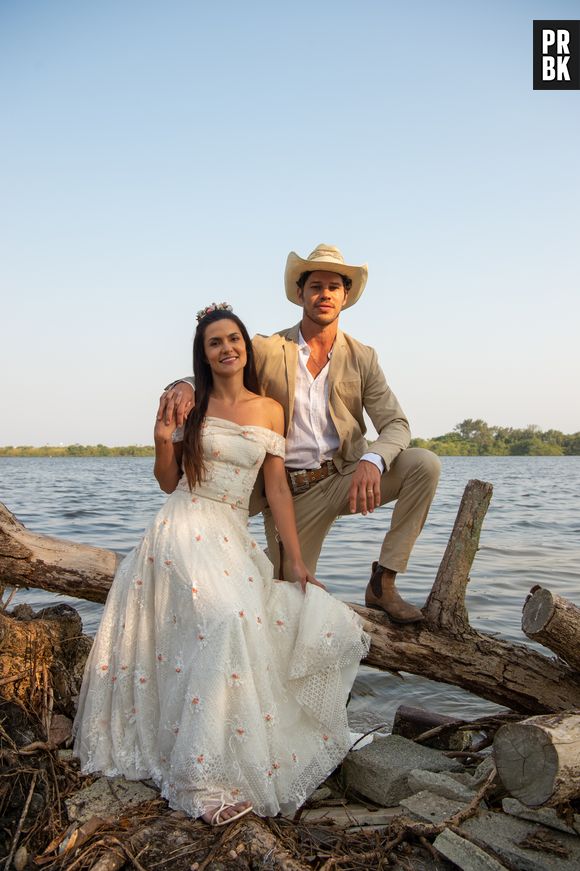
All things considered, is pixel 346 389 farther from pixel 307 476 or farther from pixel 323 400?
pixel 307 476

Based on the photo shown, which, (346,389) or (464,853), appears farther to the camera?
(346,389)

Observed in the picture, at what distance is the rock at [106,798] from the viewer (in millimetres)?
3166

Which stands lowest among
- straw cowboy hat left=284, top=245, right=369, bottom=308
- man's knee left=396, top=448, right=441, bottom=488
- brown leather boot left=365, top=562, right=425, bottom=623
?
brown leather boot left=365, top=562, right=425, bottom=623

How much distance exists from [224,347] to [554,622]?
91.7 inches

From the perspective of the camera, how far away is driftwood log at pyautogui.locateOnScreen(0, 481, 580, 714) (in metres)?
4.20

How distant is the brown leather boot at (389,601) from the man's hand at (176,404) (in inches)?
58.8

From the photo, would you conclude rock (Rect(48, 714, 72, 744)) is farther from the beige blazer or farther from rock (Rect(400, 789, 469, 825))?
rock (Rect(400, 789, 469, 825))

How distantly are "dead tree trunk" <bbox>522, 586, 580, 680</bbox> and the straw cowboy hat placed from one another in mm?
2321

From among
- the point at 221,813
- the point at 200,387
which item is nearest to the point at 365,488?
the point at 200,387

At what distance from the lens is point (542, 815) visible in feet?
10.1

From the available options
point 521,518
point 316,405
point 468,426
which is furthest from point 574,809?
point 468,426

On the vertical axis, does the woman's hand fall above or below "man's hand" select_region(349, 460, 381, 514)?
below

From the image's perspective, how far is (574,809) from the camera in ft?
10.3

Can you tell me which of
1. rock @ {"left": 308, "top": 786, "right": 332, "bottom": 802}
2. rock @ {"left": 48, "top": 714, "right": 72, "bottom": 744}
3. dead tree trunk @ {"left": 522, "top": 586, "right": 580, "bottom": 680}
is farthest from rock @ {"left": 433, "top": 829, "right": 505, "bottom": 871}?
rock @ {"left": 48, "top": 714, "right": 72, "bottom": 744}
